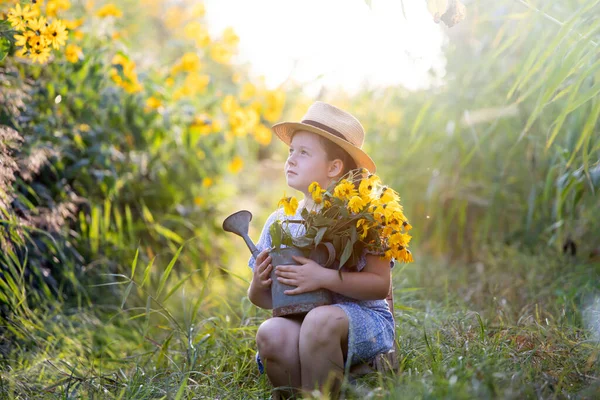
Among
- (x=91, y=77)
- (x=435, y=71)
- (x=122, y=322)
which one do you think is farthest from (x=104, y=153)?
(x=435, y=71)

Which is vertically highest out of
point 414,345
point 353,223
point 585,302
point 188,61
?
point 188,61

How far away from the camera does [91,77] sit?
3605mm

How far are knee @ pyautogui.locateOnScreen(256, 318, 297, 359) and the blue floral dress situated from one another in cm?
18

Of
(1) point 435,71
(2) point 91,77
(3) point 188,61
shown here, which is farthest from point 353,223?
(1) point 435,71

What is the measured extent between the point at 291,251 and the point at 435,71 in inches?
122

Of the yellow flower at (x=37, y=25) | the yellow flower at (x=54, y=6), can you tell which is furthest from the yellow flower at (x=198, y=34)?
the yellow flower at (x=37, y=25)

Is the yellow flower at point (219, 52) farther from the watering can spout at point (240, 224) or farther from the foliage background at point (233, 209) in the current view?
the watering can spout at point (240, 224)

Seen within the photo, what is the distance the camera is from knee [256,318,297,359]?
2027 mm

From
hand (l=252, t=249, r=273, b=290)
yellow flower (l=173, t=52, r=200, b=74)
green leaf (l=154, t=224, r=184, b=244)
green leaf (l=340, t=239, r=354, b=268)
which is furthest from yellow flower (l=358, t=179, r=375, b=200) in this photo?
yellow flower (l=173, t=52, r=200, b=74)

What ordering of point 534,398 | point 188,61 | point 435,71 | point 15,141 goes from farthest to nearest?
point 435,71 → point 188,61 → point 15,141 → point 534,398

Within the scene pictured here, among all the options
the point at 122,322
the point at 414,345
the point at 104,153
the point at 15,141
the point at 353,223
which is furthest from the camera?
the point at 104,153

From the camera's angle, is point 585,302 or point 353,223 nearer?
point 353,223

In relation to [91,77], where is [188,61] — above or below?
above

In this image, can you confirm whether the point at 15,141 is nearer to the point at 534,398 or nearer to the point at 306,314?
the point at 306,314
